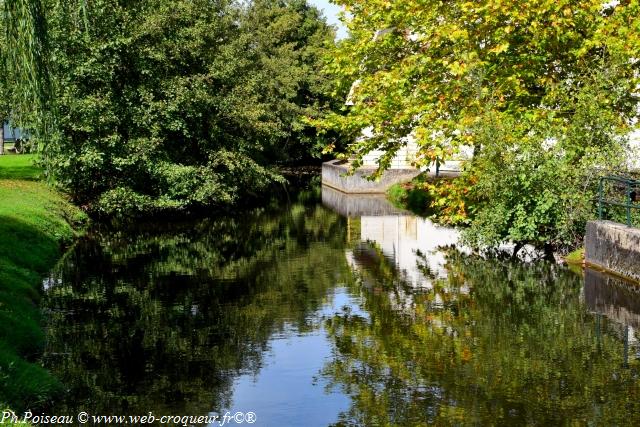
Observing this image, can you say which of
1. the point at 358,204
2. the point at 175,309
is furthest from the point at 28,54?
the point at 358,204

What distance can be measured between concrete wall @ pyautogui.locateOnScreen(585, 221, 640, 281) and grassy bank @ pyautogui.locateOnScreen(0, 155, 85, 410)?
11589 mm

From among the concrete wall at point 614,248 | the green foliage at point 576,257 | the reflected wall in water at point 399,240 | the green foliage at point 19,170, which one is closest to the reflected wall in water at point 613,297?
the concrete wall at point 614,248

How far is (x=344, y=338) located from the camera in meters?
13.5

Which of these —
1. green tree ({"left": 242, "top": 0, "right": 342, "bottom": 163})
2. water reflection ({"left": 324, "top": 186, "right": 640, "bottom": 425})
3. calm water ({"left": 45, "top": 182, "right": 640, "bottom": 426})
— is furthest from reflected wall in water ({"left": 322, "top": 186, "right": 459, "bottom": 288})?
green tree ({"left": 242, "top": 0, "right": 342, "bottom": 163})

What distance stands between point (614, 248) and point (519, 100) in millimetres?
6955

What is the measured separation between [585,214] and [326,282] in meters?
6.54

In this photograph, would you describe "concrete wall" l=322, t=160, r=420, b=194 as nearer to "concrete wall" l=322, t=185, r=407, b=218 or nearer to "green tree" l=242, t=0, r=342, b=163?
"concrete wall" l=322, t=185, r=407, b=218

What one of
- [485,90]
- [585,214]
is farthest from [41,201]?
[585,214]

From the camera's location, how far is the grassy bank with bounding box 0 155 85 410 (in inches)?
400

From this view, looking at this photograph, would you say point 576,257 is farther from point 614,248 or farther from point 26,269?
point 26,269

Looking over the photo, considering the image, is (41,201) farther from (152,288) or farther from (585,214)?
(585,214)

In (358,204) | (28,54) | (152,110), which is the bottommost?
(358,204)

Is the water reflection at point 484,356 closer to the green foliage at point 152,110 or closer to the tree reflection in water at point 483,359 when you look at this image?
the tree reflection in water at point 483,359

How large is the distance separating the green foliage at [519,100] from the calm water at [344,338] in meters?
1.66
